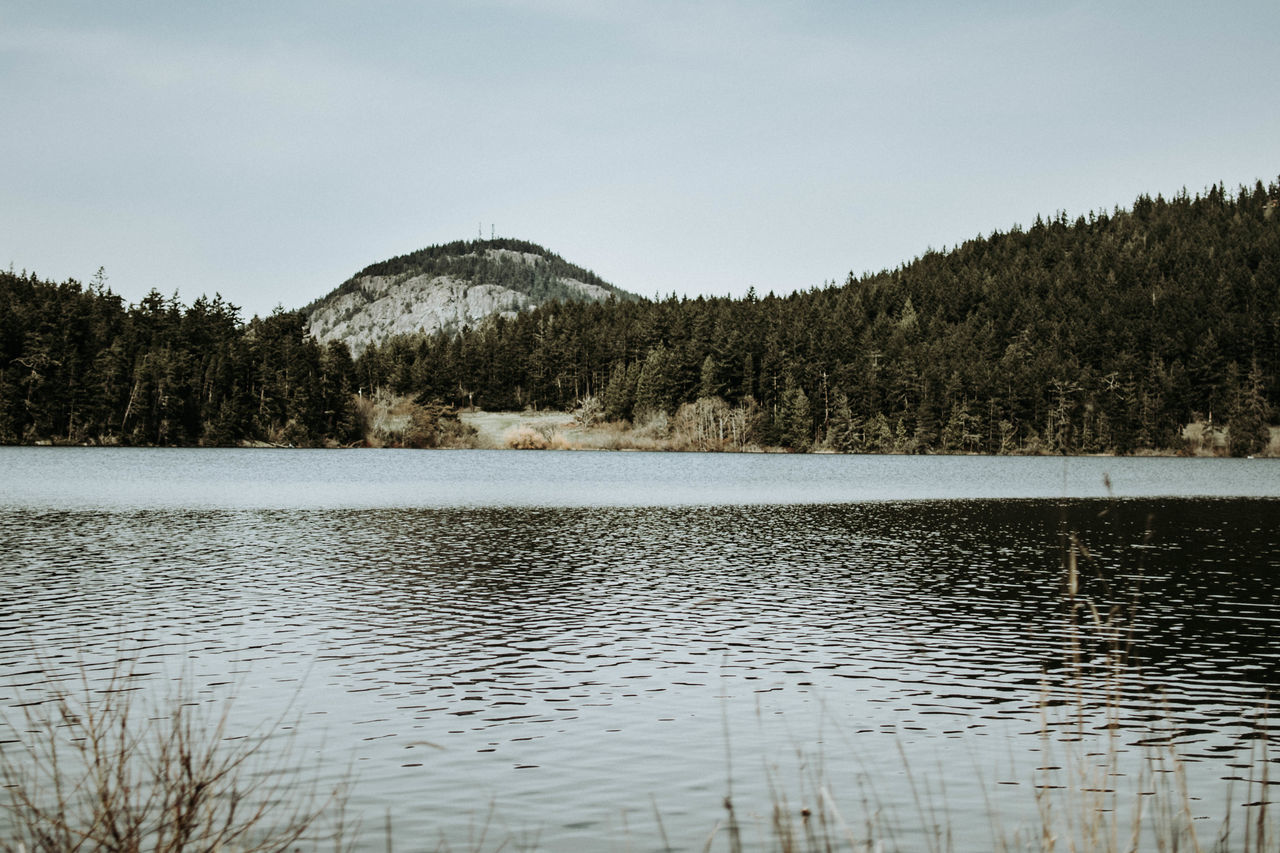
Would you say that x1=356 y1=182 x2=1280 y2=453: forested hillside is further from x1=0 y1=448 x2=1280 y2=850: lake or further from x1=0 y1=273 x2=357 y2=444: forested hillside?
x1=0 y1=448 x2=1280 y2=850: lake

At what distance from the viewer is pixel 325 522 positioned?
4603 centimetres

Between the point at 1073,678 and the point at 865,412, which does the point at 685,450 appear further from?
the point at 1073,678

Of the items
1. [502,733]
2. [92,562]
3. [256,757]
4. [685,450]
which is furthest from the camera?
[685,450]

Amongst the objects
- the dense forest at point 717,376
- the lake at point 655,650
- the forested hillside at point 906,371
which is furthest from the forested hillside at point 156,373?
the lake at point 655,650

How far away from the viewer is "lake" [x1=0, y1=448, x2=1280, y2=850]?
12398mm

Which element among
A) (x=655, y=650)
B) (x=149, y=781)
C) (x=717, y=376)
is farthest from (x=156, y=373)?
(x=149, y=781)

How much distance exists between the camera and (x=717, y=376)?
545 feet

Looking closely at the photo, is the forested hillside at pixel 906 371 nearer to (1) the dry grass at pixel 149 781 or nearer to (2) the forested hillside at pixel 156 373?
(2) the forested hillside at pixel 156 373

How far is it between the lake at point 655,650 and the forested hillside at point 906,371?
359 ft

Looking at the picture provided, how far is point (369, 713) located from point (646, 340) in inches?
6718

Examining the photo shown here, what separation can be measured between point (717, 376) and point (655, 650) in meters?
147

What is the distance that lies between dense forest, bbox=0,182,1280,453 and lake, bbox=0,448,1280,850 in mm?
102406

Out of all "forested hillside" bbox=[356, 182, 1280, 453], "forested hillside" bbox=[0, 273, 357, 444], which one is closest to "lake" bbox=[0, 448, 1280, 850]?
"forested hillside" bbox=[0, 273, 357, 444]

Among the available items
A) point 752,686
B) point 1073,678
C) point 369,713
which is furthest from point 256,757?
point 1073,678
